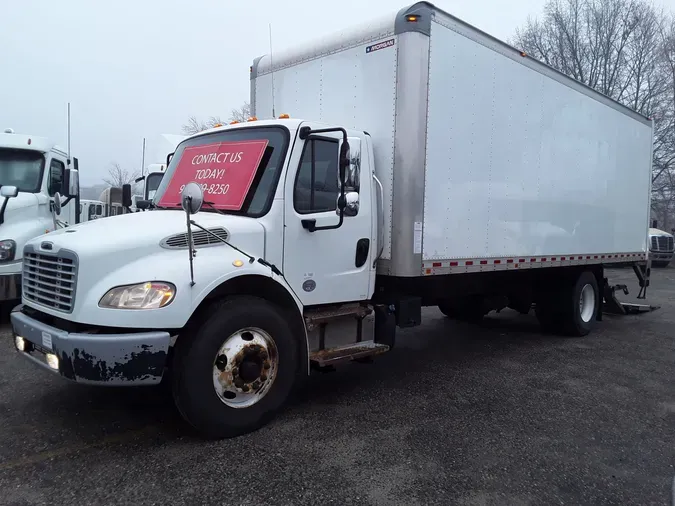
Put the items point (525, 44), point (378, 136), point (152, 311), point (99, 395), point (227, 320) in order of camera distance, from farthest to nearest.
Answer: point (525, 44) → point (378, 136) → point (99, 395) → point (227, 320) → point (152, 311)

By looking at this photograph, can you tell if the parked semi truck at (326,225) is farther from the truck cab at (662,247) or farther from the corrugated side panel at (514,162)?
the truck cab at (662,247)

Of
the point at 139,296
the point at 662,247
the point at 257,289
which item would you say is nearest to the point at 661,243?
the point at 662,247

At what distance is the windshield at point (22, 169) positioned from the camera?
786 centimetres

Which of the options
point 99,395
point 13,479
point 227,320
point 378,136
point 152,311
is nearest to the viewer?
point 13,479

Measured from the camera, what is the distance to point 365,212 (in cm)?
501

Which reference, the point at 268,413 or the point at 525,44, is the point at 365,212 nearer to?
the point at 268,413

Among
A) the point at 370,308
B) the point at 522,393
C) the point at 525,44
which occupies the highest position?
the point at 525,44

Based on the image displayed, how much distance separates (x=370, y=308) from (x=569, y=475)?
2.24 m

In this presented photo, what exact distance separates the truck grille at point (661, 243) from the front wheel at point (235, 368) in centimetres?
2548

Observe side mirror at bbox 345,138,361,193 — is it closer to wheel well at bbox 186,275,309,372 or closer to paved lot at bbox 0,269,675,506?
wheel well at bbox 186,275,309,372

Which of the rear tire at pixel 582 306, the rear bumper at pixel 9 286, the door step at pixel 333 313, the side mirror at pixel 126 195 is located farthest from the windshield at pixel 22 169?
the rear tire at pixel 582 306

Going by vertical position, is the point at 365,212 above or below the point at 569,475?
above

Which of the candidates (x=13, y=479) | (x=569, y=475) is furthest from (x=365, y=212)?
(x=13, y=479)

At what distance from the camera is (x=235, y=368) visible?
3.96 m
